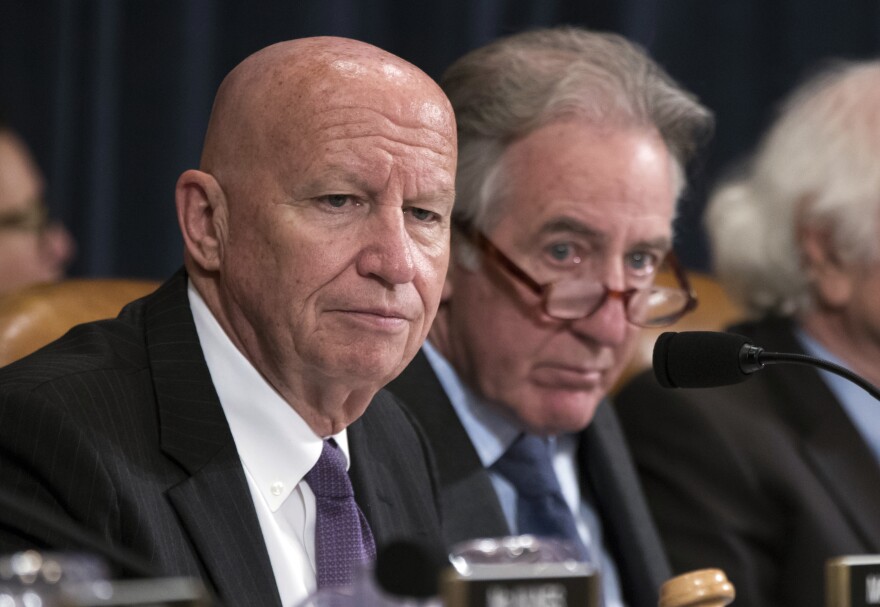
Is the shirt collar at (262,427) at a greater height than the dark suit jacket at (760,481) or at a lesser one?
greater

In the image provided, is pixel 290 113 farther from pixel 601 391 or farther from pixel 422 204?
pixel 601 391

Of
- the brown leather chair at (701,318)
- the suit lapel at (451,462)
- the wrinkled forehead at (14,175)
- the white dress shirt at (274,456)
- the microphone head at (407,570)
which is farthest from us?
the wrinkled forehead at (14,175)

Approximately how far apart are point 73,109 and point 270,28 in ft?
1.51

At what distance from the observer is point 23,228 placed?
2.67 meters

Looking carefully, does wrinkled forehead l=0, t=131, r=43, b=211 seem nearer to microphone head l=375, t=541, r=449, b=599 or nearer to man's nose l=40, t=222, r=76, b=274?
man's nose l=40, t=222, r=76, b=274

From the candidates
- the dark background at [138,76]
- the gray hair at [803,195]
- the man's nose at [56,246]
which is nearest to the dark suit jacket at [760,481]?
the gray hair at [803,195]

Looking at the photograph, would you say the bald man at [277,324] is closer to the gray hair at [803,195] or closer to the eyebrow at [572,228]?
the eyebrow at [572,228]

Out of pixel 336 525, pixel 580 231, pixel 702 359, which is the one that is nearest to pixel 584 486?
pixel 580 231

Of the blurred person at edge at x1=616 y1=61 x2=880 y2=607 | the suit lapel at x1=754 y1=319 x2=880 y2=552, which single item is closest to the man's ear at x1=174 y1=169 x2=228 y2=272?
the blurred person at edge at x1=616 y1=61 x2=880 y2=607

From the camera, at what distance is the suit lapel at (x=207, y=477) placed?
4.11 ft

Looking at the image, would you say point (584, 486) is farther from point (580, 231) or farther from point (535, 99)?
point (535, 99)

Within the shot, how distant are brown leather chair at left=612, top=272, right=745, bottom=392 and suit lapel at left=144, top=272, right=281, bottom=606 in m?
1.19

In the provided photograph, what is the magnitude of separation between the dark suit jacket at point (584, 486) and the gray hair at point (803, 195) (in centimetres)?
47

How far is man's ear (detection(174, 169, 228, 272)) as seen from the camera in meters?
1.41
